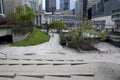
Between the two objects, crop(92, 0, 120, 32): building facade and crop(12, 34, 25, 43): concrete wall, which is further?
crop(92, 0, 120, 32): building facade

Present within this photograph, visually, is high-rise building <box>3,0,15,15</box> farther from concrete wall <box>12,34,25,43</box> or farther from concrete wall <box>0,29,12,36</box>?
concrete wall <box>12,34,25,43</box>

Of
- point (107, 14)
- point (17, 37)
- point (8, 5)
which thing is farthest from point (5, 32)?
point (107, 14)

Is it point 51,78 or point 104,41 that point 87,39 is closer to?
point 104,41

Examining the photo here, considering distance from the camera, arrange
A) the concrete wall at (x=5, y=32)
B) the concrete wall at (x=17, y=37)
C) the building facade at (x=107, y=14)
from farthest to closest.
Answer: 1. the building facade at (x=107, y=14)
2. the concrete wall at (x=17, y=37)
3. the concrete wall at (x=5, y=32)

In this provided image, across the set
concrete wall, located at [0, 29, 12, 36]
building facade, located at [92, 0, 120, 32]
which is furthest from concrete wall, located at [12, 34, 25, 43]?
building facade, located at [92, 0, 120, 32]

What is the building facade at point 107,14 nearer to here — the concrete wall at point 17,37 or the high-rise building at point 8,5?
the high-rise building at point 8,5

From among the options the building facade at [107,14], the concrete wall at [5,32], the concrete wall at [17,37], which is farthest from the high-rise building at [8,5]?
the concrete wall at [17,37]

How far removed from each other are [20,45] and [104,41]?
2266 centimetres

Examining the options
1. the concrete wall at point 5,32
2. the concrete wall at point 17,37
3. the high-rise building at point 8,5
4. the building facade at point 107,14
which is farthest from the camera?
the high-rise building at point 8,5

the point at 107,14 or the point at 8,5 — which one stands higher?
the point at 8,5

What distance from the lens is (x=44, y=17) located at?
165m

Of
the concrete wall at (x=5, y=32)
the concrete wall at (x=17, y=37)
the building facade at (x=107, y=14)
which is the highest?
the building facade at (x=107, y=14)

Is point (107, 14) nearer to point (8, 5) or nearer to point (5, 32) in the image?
point (8, 5)

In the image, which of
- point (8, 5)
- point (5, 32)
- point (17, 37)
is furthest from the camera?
point (8, 5)
